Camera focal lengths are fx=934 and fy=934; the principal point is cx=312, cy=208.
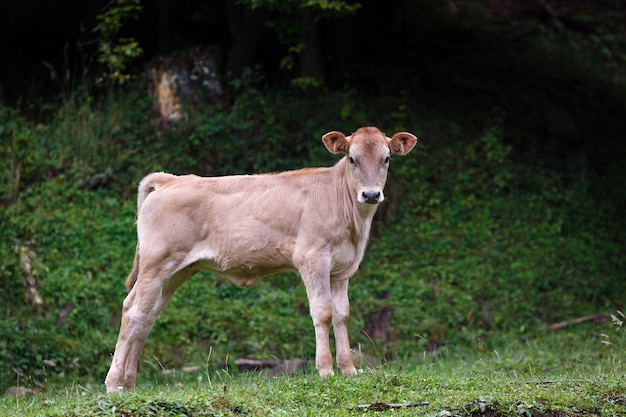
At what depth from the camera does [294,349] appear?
13156mm

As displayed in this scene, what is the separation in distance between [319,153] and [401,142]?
6751 mm

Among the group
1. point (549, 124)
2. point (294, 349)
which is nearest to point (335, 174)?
point (294, 349)

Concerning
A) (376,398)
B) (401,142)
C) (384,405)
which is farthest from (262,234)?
(384,405)

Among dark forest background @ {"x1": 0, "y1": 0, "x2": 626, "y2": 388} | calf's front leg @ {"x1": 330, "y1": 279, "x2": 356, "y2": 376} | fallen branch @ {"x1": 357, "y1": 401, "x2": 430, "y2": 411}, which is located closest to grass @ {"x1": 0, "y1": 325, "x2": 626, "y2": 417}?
fallen branch @ {"x1": 357, "y1": 401, "x2": 430, "y2": 411}

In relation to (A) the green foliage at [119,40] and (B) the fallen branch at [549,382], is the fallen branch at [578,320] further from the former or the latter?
(A) the green foliage at [119,40]

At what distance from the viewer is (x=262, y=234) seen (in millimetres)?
9508

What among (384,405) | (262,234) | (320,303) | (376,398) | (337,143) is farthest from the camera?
(337,143)

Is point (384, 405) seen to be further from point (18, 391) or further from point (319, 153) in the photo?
point (319, 153)

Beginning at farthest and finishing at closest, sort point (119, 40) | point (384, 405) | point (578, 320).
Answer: point (119, 40)
point (578, 320)
point (384, 405)

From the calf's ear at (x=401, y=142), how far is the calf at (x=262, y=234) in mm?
14

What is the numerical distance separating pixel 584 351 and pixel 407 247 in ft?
12.8

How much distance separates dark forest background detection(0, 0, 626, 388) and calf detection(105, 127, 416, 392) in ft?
8.71

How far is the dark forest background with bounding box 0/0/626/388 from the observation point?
13.6 metres

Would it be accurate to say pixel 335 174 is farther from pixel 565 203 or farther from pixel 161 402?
pixel 565 203
